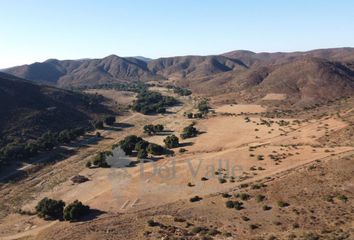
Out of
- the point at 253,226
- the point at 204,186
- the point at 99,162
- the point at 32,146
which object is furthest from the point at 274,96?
the point at 253,226

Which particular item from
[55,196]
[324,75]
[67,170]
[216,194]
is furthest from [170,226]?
[324,75]

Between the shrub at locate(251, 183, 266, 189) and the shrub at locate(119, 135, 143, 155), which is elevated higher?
the shrub at locate(119, 135, 143, 155)

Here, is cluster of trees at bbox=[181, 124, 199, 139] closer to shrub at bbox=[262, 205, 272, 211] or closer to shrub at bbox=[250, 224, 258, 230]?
shrub at bbox=[262, 205, 272, 211]

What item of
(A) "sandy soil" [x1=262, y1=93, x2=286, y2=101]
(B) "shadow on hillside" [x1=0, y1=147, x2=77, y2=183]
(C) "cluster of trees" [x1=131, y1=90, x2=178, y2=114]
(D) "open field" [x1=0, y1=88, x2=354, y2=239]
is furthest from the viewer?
(A) "sandy soil" [x1=262, y1=93, x2=286, y2=101]

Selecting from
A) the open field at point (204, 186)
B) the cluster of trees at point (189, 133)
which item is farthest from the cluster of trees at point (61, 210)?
the cluster of trees at point (189, 133)

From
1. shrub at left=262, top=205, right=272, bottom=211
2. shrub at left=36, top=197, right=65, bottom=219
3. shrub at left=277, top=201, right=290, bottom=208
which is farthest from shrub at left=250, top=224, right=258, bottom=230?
shrub at left=36, top=197, right=65, bottom=219

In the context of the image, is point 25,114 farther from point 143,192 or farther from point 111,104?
point 143,192
